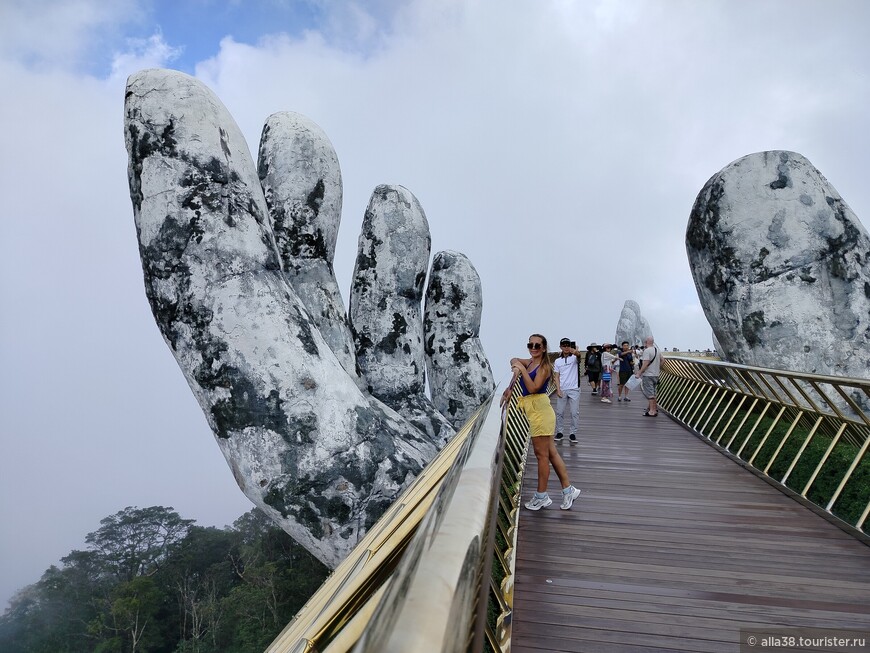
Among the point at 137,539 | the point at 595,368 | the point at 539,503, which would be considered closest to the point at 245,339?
the point at 539,503

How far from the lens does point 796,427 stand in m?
7.85

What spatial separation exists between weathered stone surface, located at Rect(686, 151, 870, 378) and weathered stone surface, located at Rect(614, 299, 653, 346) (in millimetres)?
25420

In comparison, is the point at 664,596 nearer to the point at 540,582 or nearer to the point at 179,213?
the point at 540,582

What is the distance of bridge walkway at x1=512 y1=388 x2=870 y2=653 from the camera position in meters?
2.82

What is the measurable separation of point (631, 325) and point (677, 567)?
3298 centimetres

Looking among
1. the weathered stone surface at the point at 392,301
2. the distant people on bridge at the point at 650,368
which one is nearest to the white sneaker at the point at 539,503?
the distant people on bridge at the point at 650,368

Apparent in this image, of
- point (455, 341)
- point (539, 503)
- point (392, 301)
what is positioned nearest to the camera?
point (539, 503)

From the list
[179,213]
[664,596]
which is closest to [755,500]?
[664,596]

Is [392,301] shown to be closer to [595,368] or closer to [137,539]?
[595,368]

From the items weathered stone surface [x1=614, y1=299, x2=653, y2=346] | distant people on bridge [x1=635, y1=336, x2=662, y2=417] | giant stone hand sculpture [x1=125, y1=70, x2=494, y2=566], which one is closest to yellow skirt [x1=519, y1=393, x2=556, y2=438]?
giant stone hand sculpture [x1=125, y1=70, x2=494, y2=566]

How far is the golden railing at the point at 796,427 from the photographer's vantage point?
17.0 feet

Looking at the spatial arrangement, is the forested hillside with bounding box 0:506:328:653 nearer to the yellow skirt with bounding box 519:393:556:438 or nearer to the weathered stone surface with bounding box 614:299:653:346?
the yellow skirt with bounding box 519:393:556:438

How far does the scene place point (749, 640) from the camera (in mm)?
2729

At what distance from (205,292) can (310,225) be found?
416 centimetres
